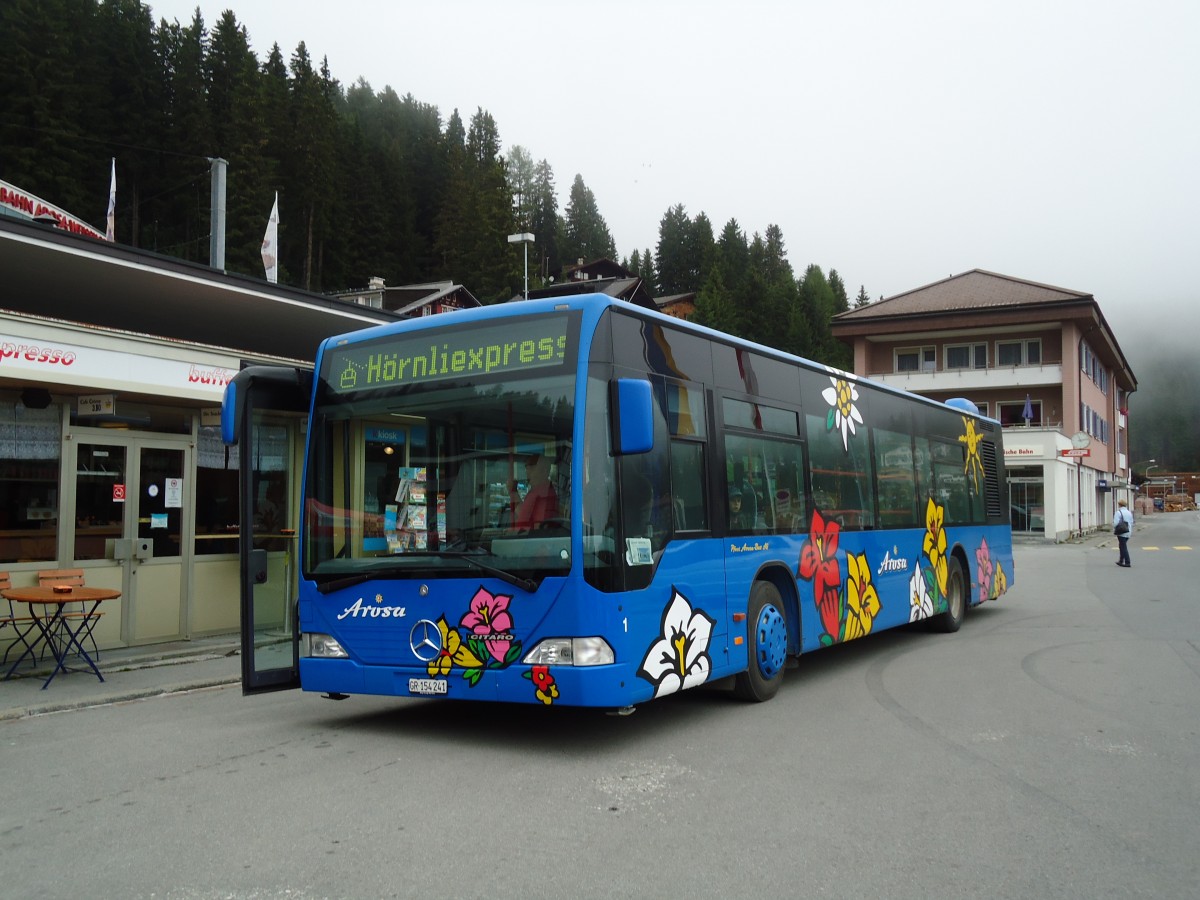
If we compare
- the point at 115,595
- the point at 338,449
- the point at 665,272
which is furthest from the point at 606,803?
the point at 665,272

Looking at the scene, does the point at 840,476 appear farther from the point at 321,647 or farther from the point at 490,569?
the point at 321,647

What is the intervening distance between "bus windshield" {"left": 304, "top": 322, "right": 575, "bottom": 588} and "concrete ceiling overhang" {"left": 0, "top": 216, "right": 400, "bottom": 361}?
640 centimetres

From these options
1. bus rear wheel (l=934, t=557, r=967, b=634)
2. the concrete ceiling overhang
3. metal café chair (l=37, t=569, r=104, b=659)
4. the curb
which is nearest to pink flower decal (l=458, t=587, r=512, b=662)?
the curb

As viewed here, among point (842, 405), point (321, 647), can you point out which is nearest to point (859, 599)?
point (842, 405)

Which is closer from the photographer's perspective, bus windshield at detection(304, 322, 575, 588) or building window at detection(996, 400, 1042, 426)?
bus windshield at detection(304, 322, 575, 588)

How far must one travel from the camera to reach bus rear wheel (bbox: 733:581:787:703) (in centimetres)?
853

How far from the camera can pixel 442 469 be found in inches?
283

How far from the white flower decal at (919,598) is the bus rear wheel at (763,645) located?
376cm

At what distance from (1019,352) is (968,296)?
4046mm

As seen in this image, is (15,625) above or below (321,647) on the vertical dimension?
below

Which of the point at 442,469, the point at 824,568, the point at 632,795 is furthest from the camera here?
the point at 824,568

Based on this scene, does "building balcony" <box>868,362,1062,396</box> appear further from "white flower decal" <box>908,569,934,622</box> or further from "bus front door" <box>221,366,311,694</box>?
"bus front door" <box>221,366,311,694</box>

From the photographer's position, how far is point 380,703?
30.0ft

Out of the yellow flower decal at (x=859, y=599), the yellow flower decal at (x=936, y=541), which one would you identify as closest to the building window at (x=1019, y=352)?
the yellow flower decal at (x=936, y=541)
